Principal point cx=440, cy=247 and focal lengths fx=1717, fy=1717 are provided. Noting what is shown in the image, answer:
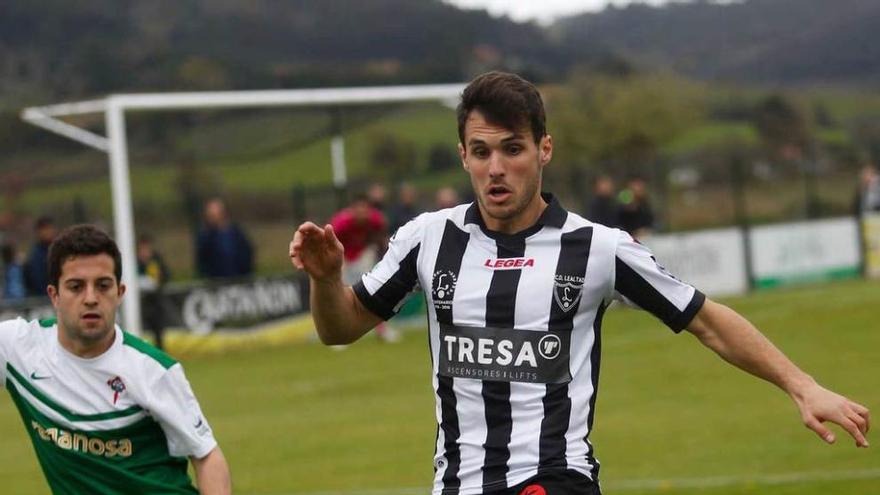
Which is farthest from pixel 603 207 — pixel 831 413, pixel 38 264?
pixel 831 413

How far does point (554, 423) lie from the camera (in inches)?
201

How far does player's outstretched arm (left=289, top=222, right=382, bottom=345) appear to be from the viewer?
5043mm

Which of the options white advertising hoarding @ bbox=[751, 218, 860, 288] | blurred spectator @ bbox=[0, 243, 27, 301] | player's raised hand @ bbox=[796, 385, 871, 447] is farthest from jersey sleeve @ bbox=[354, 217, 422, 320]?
white advertising hoarding @ bbox=[751, 218, 860, 288]

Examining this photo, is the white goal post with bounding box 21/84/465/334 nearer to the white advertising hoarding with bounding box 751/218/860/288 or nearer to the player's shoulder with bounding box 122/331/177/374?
the white advertising hoarding with bounding box 751/218/860/288

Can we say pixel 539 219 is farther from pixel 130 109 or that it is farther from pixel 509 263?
pixel 130 109

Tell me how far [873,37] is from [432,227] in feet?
186

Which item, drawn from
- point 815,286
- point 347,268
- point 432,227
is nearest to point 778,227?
point 815,286

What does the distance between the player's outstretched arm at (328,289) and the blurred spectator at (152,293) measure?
16597 millimetres

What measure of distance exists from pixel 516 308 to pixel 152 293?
56.8ft

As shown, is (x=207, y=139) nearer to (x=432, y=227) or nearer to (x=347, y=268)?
(x=347, y=268)

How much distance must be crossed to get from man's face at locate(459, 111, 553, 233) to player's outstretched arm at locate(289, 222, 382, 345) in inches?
18.5

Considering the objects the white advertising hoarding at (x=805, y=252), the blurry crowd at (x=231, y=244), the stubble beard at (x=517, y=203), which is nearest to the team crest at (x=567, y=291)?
the stubble beard at (x=517, y=203)

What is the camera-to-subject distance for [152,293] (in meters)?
22.0

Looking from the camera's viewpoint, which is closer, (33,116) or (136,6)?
(33,116)
